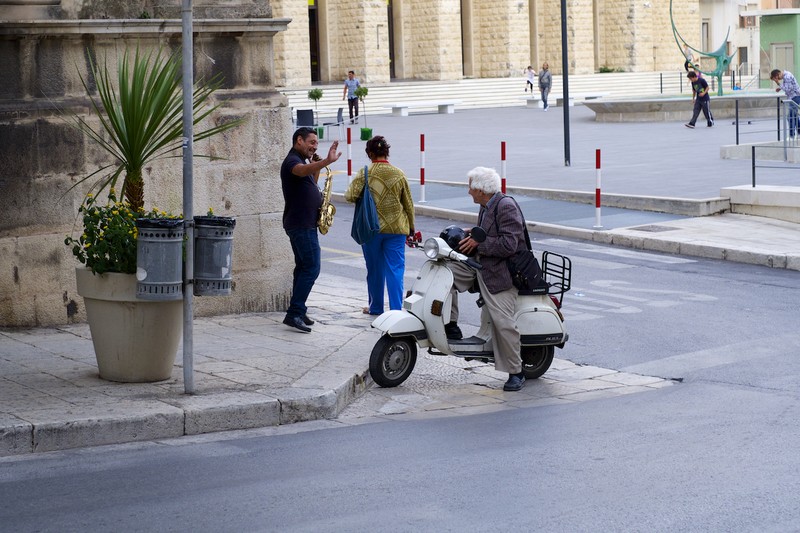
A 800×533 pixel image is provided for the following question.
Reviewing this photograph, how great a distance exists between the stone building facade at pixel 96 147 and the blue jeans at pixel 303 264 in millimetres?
944

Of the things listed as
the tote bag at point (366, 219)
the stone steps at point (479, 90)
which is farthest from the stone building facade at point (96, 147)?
the stone steps at point (479, 90)

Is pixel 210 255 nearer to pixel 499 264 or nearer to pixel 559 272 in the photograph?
pixel 499 264

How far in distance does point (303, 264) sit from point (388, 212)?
92 centimetres

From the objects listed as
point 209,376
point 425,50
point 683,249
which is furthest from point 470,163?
point 425,50

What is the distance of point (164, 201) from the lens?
11.5 m

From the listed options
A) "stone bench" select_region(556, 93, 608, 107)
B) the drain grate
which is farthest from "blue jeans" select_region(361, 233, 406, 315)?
"stone bench" select_region(556, 93, 608, 107)

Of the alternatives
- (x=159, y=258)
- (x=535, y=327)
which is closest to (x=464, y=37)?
(x=535, y=327)

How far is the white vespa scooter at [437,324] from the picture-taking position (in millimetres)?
9055

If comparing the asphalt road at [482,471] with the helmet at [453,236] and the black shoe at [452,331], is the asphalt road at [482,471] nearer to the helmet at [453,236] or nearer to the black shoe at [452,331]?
the black shoe at [452,331]

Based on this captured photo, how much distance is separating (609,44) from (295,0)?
78.2 feet

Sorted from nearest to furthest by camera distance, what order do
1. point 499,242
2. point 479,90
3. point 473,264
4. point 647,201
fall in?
point 499,242 → point 473,264 → point 647,201 → point 479,90

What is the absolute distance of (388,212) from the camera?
1131 cm

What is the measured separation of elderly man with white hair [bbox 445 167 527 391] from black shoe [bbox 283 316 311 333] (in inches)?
84.6

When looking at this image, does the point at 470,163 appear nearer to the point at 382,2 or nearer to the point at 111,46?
the point at 111,46
